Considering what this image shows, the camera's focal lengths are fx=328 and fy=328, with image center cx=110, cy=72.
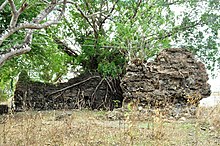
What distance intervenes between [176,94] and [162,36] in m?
3.25

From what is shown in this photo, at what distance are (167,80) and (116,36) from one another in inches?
107

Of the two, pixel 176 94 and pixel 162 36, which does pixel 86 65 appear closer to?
pixel 162 36

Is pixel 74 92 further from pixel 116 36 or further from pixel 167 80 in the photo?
pixel 167 80

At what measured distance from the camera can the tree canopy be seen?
10.5 meters

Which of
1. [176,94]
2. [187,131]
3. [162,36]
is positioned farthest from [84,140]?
[162,36]

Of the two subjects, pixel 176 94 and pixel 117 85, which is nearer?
pixel 176 94

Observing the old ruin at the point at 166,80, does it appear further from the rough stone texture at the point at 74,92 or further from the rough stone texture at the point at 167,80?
the rough stone texture at the point at 74,92

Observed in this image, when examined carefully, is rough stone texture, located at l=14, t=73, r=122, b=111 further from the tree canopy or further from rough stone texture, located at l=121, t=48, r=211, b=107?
rough stone texture, located at l=121, t=48, r=211, b=107

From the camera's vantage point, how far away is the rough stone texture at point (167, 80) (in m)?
9.15

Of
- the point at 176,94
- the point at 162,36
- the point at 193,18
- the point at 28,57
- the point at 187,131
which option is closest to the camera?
the point at 187,131

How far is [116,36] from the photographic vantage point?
11.1 m

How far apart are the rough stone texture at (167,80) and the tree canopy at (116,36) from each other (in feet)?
3.70

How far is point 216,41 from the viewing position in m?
12.4

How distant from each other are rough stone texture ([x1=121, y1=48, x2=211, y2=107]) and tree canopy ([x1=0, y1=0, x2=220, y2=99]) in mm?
1128
